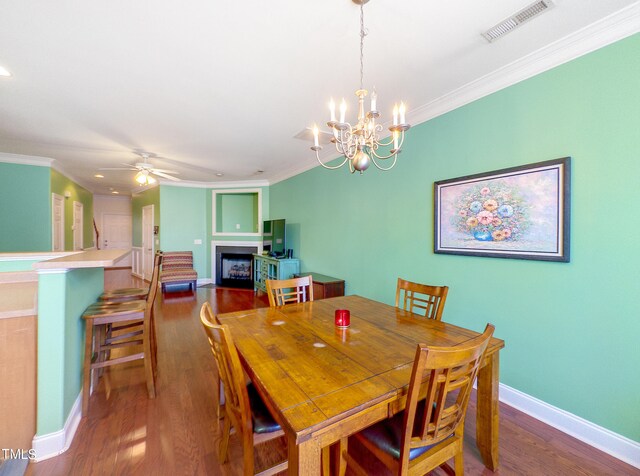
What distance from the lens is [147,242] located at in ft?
23.7

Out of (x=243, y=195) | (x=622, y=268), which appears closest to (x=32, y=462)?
(x=622, y=268)

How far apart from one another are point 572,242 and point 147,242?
832 centimetres

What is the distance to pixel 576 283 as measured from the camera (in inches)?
71.1

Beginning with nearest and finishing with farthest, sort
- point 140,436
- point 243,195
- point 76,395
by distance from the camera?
point 140,436 < point 76,395 < point 243,195

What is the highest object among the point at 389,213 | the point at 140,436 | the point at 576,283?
the point at 389,213

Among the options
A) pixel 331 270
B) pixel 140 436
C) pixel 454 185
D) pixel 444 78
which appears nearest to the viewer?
pixel 140 436

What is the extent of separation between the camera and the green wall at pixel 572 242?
163cm

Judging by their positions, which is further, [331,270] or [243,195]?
[243,195]

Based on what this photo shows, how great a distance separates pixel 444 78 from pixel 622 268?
1.80m

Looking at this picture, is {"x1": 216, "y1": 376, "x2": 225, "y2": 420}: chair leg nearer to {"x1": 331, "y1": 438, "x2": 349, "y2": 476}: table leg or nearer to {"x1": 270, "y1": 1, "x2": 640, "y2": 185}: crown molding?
{"x1": 331, "y1": 438, "x2": 349, "y2": 476}: table leg

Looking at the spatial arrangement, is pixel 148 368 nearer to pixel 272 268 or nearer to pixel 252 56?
pixel 252 56

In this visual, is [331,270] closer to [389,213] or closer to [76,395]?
[389,213]

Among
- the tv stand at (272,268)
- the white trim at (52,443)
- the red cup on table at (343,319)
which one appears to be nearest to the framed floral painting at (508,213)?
the red cup on table at (343,319)

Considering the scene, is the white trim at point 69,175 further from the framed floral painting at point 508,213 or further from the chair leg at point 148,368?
the framed floral painting at point 508,213
